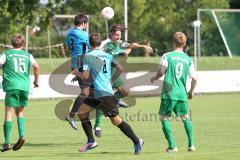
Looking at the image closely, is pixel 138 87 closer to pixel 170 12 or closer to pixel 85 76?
pixel 85 76

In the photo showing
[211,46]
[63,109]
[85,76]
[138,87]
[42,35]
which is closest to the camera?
[85,76]

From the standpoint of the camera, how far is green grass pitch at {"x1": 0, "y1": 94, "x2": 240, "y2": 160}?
557 inches

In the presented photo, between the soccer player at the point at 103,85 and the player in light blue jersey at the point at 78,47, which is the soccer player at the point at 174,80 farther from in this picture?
the player in light blue jersey at the point at 78,47

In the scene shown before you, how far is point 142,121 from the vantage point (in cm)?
2228

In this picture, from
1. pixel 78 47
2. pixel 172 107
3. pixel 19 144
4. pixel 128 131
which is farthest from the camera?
pixel 78 47

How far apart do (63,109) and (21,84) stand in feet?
37.5

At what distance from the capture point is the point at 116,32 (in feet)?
53.5

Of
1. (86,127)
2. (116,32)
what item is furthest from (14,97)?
(116,32)

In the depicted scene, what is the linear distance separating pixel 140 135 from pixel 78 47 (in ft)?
10.0

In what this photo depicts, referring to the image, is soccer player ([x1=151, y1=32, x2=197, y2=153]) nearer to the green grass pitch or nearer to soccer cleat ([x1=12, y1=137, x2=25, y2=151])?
the green grass pitch

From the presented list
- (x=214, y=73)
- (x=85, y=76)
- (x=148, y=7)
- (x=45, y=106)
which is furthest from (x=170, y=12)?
(x=85, y=76)

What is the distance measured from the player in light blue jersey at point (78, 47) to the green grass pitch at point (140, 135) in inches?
29.0

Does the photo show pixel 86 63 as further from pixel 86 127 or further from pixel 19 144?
pixel 19 144

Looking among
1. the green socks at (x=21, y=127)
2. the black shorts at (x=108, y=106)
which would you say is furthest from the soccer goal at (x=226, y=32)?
the black shorts at (x=108, y=106)
